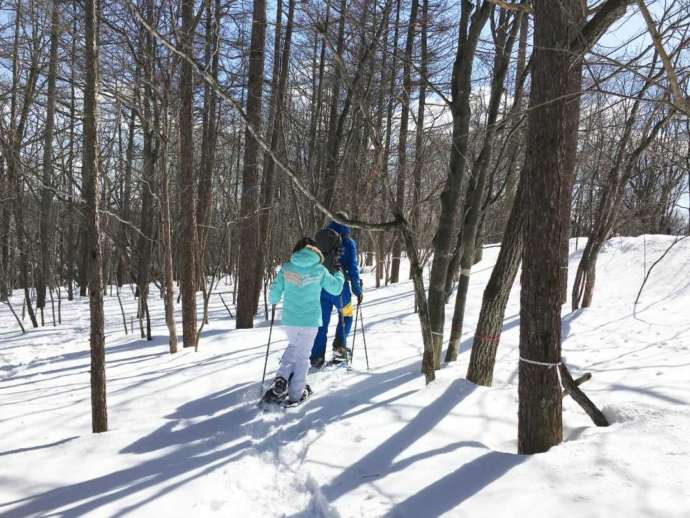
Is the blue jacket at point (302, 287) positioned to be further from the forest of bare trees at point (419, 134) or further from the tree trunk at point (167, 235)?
the tree trunk at point (167, 235)

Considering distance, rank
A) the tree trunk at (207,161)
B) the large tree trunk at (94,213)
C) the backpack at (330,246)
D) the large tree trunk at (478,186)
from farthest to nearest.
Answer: the tree trunk at (207,161), the large tree trunk at (478,186), the backpack at (330,246), the large tree trunk at (94,213)

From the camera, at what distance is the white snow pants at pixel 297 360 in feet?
14.8

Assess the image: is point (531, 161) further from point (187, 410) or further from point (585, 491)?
point (187, 410)

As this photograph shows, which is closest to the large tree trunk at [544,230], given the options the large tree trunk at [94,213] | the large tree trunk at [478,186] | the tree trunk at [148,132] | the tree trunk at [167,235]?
Result: the large tree trunk at [478,186]

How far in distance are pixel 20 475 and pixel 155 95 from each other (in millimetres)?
5441

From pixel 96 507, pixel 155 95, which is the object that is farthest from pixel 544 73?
pixel 155 95

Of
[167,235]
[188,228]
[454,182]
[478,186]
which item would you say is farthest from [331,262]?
[188,228]

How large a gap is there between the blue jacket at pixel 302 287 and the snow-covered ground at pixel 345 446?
2.59ft

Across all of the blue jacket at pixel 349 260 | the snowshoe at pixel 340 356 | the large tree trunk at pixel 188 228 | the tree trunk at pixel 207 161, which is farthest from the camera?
the tree trunk at pixel 207 161

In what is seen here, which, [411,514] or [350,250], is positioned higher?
[350,250]

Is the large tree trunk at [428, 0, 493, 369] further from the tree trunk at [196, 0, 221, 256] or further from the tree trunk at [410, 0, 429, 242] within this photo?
the tree trunk at [196, 0, 221, 256]

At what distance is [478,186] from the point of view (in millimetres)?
5977

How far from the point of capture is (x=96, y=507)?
8.59 ft

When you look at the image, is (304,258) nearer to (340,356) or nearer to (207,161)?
(340,356)
